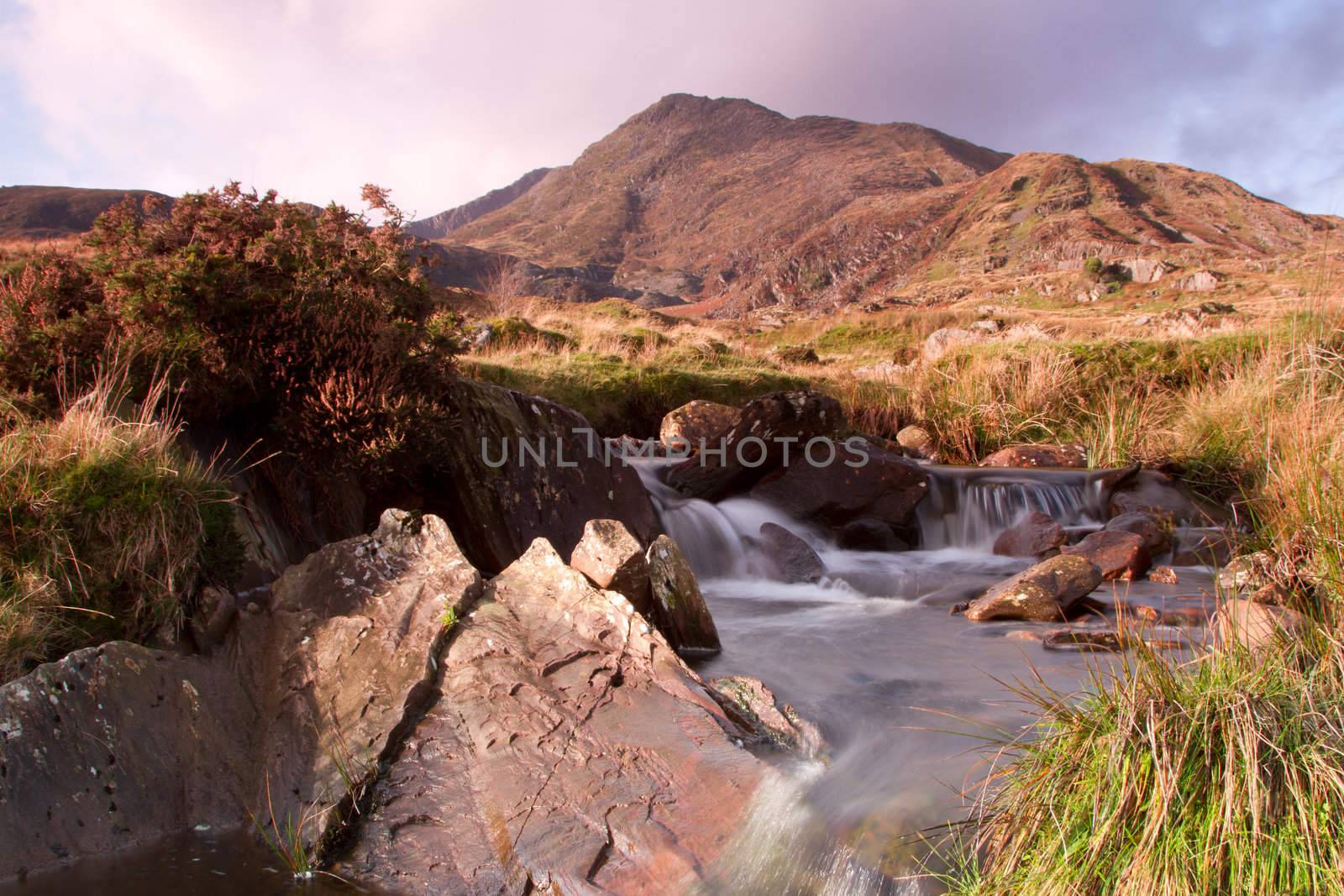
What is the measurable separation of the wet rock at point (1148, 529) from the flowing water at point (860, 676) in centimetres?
53

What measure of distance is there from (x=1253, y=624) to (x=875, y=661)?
2.66 meters

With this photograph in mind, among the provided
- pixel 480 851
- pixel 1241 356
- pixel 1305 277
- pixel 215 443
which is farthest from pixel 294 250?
pixel 1241 356

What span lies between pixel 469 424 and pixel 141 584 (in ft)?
9.25

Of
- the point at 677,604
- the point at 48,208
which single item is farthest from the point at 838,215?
the point at 677,604

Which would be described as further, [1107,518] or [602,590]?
[1107,518]

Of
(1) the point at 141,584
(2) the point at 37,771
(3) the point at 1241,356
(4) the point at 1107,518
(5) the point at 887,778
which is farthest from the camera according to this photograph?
(3) the point at 1241,356

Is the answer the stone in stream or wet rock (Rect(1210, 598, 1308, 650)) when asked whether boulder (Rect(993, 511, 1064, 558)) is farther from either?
the stone in stream

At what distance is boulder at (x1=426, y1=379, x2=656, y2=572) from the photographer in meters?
6.48

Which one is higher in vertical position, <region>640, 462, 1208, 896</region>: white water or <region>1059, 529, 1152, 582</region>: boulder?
<region>1059, 529, 1152, 582</region>: boulder

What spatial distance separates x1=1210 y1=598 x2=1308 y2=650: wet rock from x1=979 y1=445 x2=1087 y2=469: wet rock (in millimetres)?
8290

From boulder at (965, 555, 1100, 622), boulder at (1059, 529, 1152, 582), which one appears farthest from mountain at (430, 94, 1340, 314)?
boulder at (965, 555, 1100, 622)

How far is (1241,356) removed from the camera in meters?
12.0

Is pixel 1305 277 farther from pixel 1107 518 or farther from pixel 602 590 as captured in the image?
pixel 602 590

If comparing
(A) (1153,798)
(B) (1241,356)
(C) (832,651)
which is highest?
(B) (1241,356)
